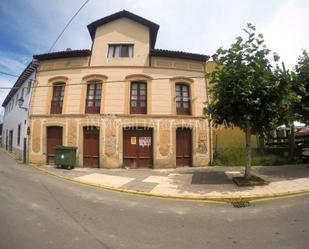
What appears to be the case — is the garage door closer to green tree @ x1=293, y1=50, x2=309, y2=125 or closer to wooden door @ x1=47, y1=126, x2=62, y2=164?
wooden door @ x1=47, y1=126, x2=62, y2=164

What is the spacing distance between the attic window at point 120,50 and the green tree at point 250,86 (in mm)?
7823

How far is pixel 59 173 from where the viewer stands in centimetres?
1230

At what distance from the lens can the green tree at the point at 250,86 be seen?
8.98 m

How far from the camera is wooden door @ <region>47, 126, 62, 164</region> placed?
1535cm

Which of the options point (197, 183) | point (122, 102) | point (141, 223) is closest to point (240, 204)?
point (197, 183)

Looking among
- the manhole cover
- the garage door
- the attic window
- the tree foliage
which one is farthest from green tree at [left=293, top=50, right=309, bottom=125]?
the attic window

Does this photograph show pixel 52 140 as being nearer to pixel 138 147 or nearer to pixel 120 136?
pixel 120 136

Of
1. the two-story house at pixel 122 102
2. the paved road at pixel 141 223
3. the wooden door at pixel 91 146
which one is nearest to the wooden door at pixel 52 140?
the two-story house at pixel 122 102

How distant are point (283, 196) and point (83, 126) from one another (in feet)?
38.1

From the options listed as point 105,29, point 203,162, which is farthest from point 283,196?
point 105,29

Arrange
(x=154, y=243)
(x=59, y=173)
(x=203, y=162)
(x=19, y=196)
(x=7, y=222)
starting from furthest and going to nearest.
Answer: (x=203, y=162) < (x=59, y=173) < (x=19, y=196) < (x=7, y=222) < (x=154, y=243)

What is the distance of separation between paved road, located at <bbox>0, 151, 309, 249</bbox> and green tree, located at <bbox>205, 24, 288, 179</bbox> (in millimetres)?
3318

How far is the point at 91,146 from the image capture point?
49.0 ft

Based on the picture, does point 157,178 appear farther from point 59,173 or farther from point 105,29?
point 105,29
